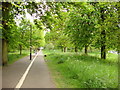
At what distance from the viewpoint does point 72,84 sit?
8.73 metres

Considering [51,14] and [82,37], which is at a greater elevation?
[51,14]

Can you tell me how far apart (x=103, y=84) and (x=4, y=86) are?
4.64m

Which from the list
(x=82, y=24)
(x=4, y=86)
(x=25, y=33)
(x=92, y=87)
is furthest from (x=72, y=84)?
(x=25, y=33)

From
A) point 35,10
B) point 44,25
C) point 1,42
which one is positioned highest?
point 35,10

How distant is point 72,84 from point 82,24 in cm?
955

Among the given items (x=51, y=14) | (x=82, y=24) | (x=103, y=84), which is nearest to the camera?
(x=103, y=84)

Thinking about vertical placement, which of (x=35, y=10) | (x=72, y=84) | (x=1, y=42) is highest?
(x=35, y=10)

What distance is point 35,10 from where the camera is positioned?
13734mm

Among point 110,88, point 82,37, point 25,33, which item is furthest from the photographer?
point 25,33

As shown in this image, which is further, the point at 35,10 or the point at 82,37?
the point at 82,37

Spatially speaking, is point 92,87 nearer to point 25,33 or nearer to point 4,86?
point 4,86

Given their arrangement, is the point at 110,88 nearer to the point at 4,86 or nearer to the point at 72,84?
the point at 72,84

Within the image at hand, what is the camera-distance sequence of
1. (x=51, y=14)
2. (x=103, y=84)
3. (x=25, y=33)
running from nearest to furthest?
(x=103, y=84)
(x=51, y=14)
(x=25, y=33)

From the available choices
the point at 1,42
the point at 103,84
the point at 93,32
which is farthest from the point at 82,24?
the point at 103,84
